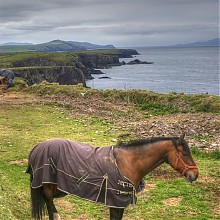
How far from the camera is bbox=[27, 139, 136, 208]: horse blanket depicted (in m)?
6.50

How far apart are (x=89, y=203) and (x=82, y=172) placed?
315 centimetres

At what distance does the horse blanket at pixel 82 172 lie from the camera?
6496 mm

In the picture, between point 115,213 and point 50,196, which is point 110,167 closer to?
point 115,213

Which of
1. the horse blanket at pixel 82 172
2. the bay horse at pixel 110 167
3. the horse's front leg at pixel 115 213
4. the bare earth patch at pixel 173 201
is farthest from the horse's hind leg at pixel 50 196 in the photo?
the bare earth patch at pixel 173 201

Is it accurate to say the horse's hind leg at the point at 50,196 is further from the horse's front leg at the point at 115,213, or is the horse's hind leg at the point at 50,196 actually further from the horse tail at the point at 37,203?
the horse's front leg at the point at 115,213

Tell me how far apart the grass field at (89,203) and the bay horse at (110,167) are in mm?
1773

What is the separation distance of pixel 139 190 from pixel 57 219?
76.9 inches

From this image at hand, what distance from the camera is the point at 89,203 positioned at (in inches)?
376

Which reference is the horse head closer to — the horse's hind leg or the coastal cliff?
the horse's hind leg

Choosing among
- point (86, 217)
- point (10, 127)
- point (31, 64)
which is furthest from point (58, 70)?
point (86, 217)

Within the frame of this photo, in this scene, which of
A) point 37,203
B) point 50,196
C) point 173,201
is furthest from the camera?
point 173,201

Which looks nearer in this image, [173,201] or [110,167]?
[110,167]

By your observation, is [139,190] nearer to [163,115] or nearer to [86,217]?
[86,217]

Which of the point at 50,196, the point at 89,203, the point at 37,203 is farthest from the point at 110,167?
the point at 89,203
